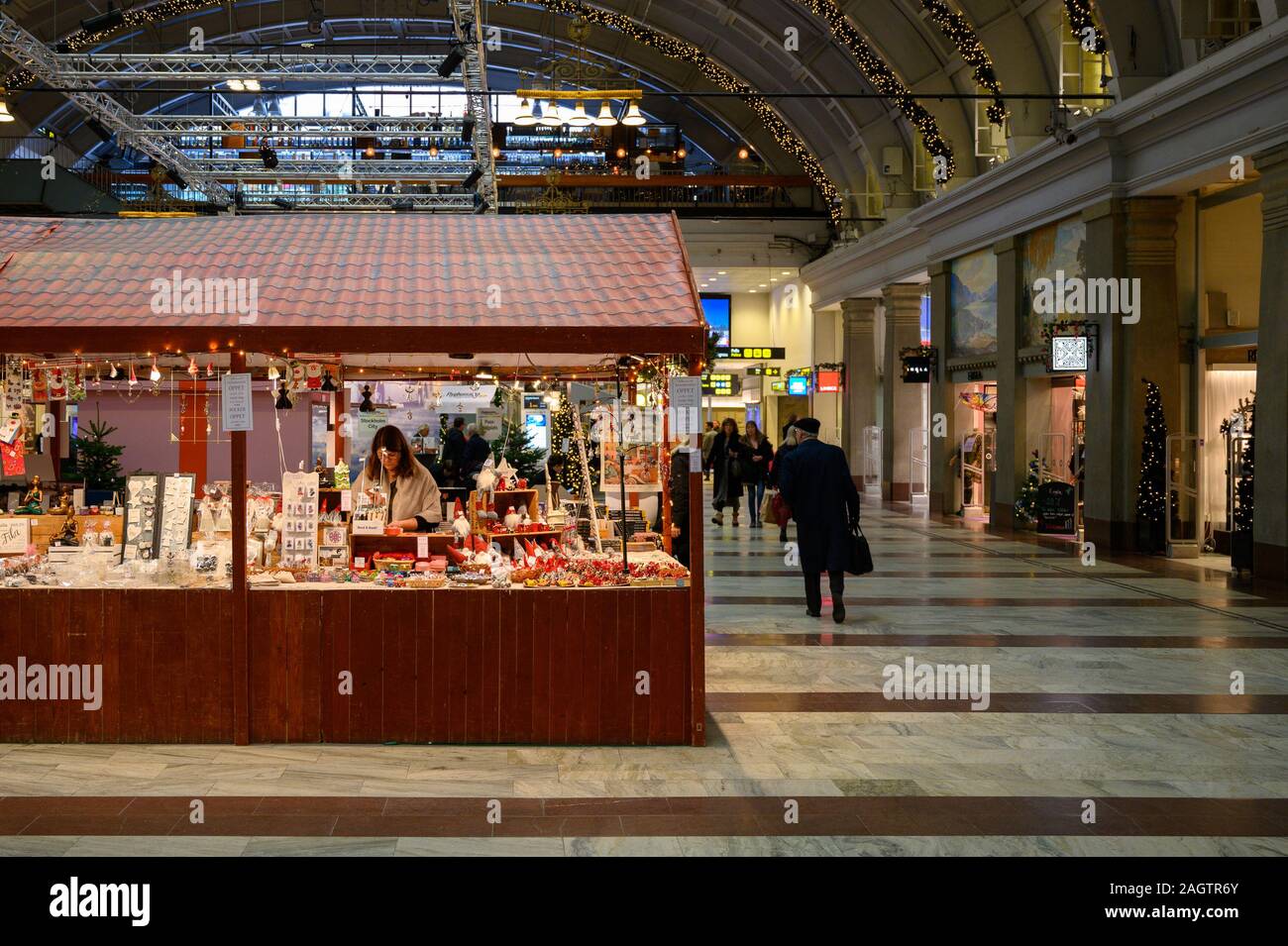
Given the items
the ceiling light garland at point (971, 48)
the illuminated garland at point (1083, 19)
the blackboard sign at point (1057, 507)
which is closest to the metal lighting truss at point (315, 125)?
the ceiling light garland at point (971, 48)

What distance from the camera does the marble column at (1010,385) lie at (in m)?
19.3

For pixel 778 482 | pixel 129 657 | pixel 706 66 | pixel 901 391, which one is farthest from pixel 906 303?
pixel 129 657

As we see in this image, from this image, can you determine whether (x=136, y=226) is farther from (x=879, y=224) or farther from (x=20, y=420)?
(x=879, y=224)

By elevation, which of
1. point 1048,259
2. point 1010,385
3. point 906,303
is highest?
point 906,303

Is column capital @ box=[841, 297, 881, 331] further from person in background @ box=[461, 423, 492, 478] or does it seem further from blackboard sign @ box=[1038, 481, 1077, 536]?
person in background @ box=[461, 423, 492, 478]

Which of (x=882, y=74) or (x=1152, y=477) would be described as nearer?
(x=1152, y=477)

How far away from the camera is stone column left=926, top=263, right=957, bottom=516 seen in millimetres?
22391

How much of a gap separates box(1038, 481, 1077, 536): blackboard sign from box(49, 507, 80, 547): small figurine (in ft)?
45.2

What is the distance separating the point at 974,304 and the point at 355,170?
1262 centimetres

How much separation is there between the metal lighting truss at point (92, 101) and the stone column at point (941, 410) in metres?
15.0

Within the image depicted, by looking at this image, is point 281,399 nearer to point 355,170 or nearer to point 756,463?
point 756,463

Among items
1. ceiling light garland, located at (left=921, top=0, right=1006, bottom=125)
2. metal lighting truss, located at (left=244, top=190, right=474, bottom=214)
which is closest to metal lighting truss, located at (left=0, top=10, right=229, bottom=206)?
metal lighting truss, located at (left=244, top=190, right=474, bottom=214)

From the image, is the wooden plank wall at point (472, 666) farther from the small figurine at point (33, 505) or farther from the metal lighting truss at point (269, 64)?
the metal lighting truss at point (269, 64)

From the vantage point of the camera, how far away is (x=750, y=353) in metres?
34.9
